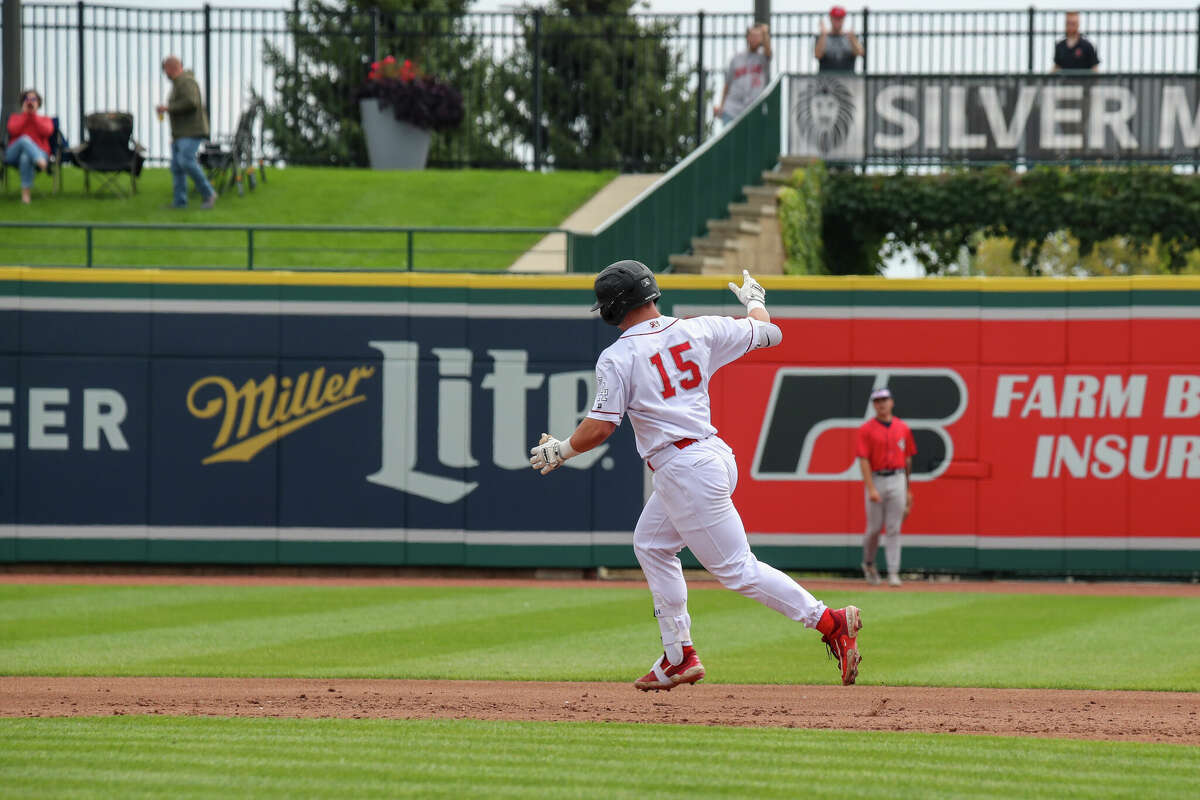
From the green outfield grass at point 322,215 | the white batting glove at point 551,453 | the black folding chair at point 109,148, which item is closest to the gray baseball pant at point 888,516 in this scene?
the green outfield grass at point 322,215

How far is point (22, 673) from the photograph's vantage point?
9695 millimetres

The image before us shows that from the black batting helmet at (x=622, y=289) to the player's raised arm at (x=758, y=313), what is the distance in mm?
459

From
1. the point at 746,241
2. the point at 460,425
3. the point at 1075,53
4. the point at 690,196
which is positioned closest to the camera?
the point at 460,425

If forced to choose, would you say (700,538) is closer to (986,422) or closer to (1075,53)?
(986,422)

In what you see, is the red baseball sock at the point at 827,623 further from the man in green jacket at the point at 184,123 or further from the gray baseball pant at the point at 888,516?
the man in green jacket at the point at 184,123

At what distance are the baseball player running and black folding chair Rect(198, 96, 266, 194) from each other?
16.6 m

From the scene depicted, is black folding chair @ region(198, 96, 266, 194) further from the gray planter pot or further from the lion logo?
the lion logo

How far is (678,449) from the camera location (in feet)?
25.7

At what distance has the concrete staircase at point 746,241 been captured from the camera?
789 inches

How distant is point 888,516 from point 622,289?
950 cm

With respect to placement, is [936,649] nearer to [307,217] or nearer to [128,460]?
[128,460]

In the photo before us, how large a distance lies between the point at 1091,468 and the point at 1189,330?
1884 millimetres

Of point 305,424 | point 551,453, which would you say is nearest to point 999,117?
point 305,424

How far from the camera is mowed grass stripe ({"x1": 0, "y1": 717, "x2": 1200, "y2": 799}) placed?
229 inches
